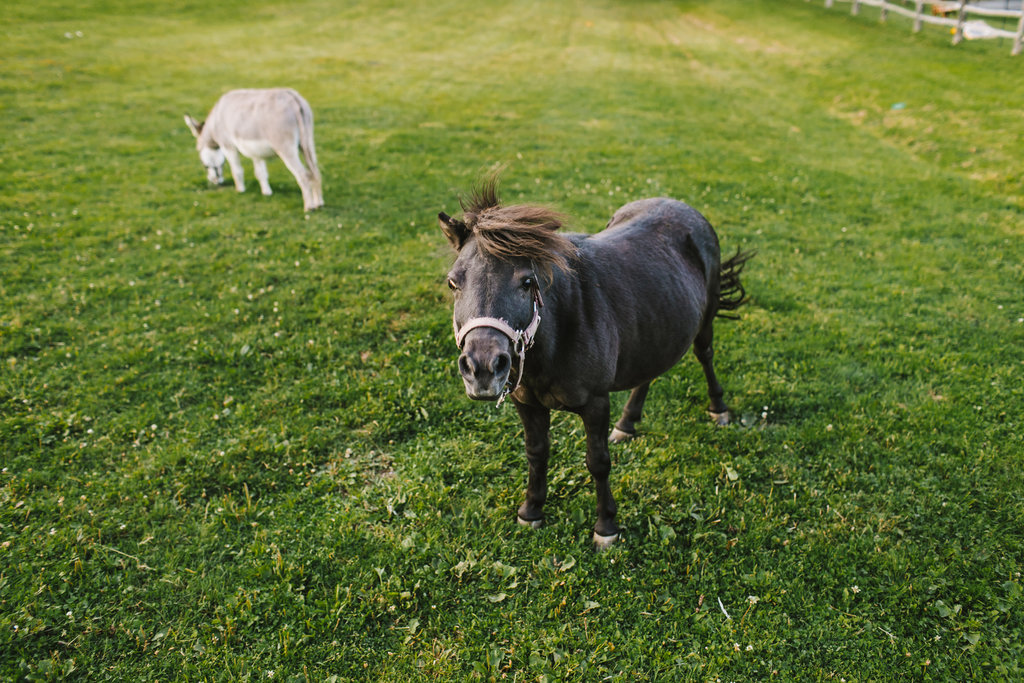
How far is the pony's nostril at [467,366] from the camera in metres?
2.72

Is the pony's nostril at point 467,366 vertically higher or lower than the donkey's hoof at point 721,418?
higher

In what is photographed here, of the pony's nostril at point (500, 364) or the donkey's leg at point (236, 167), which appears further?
the donkey's leg at point (236, 167)

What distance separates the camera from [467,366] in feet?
9.07

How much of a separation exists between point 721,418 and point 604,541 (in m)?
2.01

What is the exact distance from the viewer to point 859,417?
5.45 metres

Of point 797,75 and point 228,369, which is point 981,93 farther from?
point 228,369

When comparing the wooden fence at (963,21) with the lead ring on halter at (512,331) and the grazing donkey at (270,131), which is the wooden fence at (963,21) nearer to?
the grazing donkey at (270,131)

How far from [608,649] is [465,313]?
2.44m

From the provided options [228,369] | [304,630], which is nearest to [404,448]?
[304,630]

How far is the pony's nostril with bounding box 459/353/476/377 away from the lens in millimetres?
2719

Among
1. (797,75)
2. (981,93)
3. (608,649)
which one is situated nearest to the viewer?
(608,649)

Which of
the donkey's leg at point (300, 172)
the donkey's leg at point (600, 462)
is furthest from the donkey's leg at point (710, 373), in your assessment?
the donkey's leg at point (300, 172)

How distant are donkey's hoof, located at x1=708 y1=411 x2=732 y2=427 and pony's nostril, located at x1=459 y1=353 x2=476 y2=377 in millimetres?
3622

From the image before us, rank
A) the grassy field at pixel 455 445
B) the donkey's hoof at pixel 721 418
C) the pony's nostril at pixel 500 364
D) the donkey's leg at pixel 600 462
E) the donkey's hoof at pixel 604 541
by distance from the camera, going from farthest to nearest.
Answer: the donkey's hoof at pixel 721 418 < the donkey's hoof at pixel 604 541 < the donkey's leg at pixel 600 462 < the grassy field at pixel 455 445 < the pony's nostril at pixel 500 364
